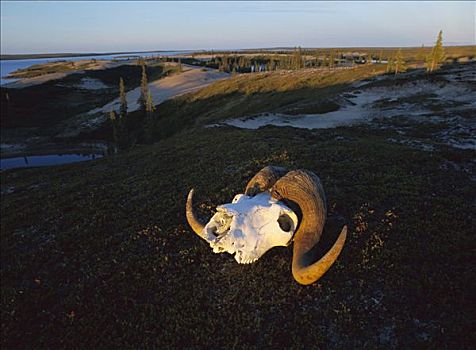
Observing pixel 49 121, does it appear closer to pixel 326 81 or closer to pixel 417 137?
pixel 326 81

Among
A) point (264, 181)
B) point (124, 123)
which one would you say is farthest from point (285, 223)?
point (124, 123)

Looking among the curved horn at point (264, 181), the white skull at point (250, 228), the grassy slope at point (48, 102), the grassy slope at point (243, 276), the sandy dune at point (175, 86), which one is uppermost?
the curved horn at point (264, 181)

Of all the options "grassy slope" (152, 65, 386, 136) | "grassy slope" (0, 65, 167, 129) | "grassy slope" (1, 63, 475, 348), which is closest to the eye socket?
"grassy slope" (1, 63, 475, 348)

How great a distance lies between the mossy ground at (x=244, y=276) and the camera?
6941mm

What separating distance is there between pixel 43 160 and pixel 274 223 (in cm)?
6431

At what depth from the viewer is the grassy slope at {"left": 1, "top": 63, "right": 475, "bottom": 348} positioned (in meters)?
6.96

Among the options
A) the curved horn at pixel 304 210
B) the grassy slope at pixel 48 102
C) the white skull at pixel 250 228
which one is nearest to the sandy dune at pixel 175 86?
the grassy slope at pixel 48 102

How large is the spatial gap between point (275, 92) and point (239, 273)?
74706mm

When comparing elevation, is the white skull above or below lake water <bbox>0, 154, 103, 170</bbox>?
above

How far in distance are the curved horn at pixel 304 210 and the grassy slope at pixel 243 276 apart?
0.88 m

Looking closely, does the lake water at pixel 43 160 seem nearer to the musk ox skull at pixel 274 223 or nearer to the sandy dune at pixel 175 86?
the sandy dune at pixel 175 86

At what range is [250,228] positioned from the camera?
7914 mm

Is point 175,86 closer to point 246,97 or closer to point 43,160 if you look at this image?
point 246,97

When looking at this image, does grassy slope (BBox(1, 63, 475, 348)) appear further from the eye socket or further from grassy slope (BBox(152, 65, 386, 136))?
grassy slope (BBox(152, 65, 386, 136))
